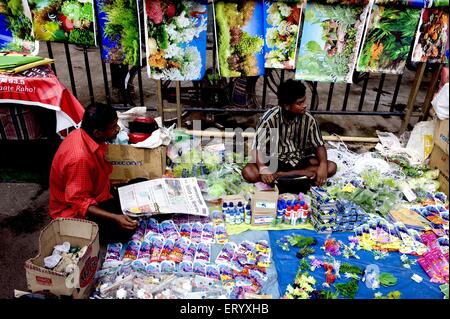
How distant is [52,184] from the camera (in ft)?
9.03

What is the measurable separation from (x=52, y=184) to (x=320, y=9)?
2.79 m

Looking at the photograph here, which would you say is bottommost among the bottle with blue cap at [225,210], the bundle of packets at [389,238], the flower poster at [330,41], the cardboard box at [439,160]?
the bundle of packets at [389,238]

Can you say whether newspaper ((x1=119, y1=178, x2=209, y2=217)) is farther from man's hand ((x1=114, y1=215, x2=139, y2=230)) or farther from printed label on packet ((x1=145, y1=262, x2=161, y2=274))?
printed label on packet ((x1=145, y1=262, x2=161, y2=274))

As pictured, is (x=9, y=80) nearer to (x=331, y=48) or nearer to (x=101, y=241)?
(x=101, y=241)

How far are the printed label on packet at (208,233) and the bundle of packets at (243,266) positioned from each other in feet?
0.46

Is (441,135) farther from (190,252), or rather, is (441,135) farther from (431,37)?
(190,252)

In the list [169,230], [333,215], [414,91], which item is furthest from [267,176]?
[414,91]

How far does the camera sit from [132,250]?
112 inches

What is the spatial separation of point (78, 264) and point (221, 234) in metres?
1.17

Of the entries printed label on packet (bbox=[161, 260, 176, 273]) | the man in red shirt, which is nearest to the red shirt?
the man in red shirt

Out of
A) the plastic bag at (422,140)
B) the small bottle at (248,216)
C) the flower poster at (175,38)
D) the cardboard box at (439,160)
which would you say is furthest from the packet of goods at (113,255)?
the plastic bag at (422,140)

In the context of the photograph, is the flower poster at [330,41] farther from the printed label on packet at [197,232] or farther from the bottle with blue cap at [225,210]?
the printed label on packet at [197,232]

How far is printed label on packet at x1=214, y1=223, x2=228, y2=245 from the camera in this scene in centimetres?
301

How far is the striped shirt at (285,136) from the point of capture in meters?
3.49
